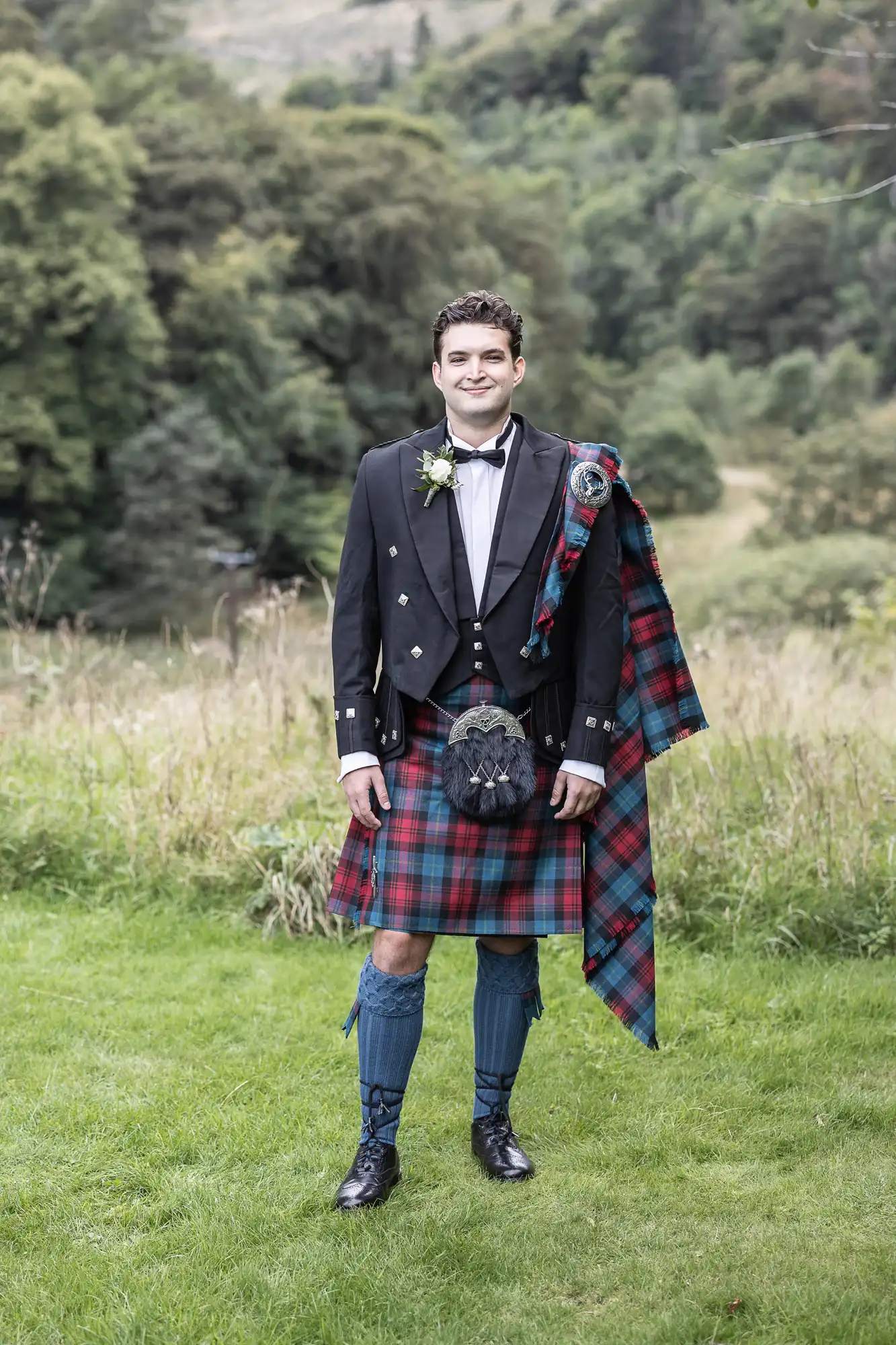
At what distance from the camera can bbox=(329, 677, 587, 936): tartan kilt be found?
2639 millimetres

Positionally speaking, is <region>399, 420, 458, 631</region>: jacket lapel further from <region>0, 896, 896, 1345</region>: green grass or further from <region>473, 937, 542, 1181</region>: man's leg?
<region>0, 896, 896, 1345</region>: green grass

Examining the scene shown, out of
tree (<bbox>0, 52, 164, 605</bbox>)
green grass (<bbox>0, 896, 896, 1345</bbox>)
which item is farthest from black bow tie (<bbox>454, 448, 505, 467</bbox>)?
tree (<bbox>0, 52, 164, 605</bbox>)

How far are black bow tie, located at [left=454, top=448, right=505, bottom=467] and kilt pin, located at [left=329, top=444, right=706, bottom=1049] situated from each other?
0.16 metres

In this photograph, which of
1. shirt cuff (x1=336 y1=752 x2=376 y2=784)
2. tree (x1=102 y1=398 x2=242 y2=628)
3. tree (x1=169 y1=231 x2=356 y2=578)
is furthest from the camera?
tree (x1=169 y1=231 x2=356 y2=578)

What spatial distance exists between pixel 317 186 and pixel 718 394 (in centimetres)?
1719

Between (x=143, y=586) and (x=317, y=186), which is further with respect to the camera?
(x=317, y=186)

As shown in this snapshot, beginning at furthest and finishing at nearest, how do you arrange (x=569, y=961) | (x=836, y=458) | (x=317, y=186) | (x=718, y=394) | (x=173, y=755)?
(x=718, y=394) < (x=317, y=186) < (x=836, y=458) < (x=173, y=755) < (x=569, y=961)

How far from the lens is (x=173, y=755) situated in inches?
192

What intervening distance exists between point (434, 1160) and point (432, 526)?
1.35 meters

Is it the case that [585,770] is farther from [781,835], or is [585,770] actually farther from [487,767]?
[781,835]

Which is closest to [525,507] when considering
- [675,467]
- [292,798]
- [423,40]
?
[292,798]

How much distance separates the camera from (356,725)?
8.77 feet

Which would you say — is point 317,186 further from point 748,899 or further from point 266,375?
point 748,899

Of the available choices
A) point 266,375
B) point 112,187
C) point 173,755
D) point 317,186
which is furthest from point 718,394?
point 173,755
